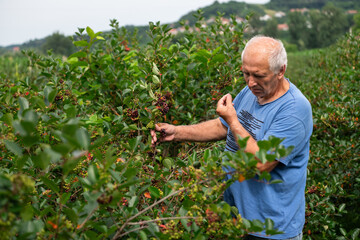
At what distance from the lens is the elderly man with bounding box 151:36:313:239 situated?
1.96 metres

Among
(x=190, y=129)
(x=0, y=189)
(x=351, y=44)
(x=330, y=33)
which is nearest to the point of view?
(x=0, y=189)

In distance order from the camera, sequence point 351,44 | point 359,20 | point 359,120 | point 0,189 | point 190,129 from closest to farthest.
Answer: point 0,189
point 190,129
point 359,120
point 351,44
point 359,20

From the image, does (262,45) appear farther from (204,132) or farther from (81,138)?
(81,138)

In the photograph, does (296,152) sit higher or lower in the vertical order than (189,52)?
lower

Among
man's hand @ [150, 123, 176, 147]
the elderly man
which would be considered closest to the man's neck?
the elderly man

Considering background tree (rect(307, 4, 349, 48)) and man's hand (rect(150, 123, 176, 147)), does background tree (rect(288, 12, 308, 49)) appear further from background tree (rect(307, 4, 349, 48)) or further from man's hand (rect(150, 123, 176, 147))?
man's hand (rect(150, 123, 176, 147))

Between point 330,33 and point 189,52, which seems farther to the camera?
point 330,33

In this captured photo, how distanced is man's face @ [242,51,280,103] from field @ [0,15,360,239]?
47 cm

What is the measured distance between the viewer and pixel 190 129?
2.51 m

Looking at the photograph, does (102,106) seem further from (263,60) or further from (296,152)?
(296,152)

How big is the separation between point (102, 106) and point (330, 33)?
3554 inches

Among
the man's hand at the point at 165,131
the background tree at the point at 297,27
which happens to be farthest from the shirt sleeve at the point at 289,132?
the background tree at the point at 297,27

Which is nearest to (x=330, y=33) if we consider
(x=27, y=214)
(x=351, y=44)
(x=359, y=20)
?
(x=359, y=20)

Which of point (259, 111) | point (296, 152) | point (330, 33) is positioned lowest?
point (330, 33)
